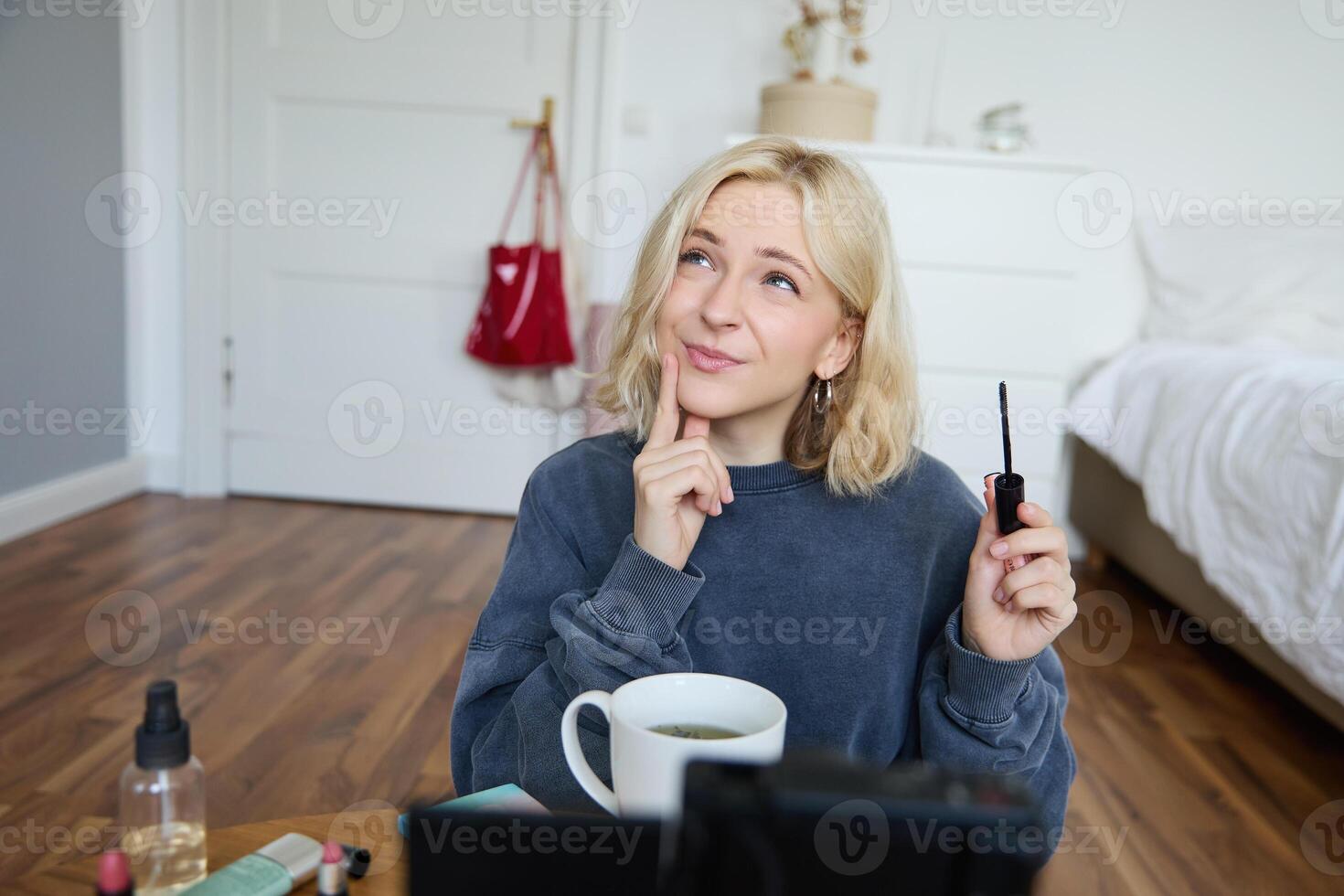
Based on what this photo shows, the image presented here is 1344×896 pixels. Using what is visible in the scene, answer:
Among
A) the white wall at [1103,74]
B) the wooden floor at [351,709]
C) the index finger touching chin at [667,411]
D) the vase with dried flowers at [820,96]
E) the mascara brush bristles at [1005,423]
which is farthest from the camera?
the white wall at [1103,74]

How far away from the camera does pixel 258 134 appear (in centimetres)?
333

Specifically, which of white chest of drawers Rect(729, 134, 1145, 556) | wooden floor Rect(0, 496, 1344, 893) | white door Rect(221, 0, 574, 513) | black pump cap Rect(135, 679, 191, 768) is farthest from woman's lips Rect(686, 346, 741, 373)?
white door Rect(221, 0, 574, 513)

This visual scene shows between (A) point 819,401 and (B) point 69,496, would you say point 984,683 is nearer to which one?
(A) point 819,401

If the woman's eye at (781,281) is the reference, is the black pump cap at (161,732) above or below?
below

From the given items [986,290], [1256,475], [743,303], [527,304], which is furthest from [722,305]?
[527,304]

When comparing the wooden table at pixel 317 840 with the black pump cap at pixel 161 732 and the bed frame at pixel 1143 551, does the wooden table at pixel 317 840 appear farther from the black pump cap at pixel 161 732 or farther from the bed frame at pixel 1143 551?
the bed frame at pixel 1143 551

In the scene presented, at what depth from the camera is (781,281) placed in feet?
3.15

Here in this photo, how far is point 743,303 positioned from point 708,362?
0.20 feet

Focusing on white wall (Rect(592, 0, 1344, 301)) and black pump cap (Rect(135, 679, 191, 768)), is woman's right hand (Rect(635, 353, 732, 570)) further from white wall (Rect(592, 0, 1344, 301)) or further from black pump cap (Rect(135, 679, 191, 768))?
white wall (Rect(592, 0, 1344, 301))

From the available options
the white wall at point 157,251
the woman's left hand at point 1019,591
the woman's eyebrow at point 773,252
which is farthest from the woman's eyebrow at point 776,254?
the white wall at point 157,251

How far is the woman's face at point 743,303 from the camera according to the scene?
0.93 m

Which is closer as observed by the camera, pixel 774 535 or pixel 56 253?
pixel 774 535

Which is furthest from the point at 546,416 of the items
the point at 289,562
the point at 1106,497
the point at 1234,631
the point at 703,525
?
the point at 703,525

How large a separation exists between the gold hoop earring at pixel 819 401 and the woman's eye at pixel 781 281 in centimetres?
14
